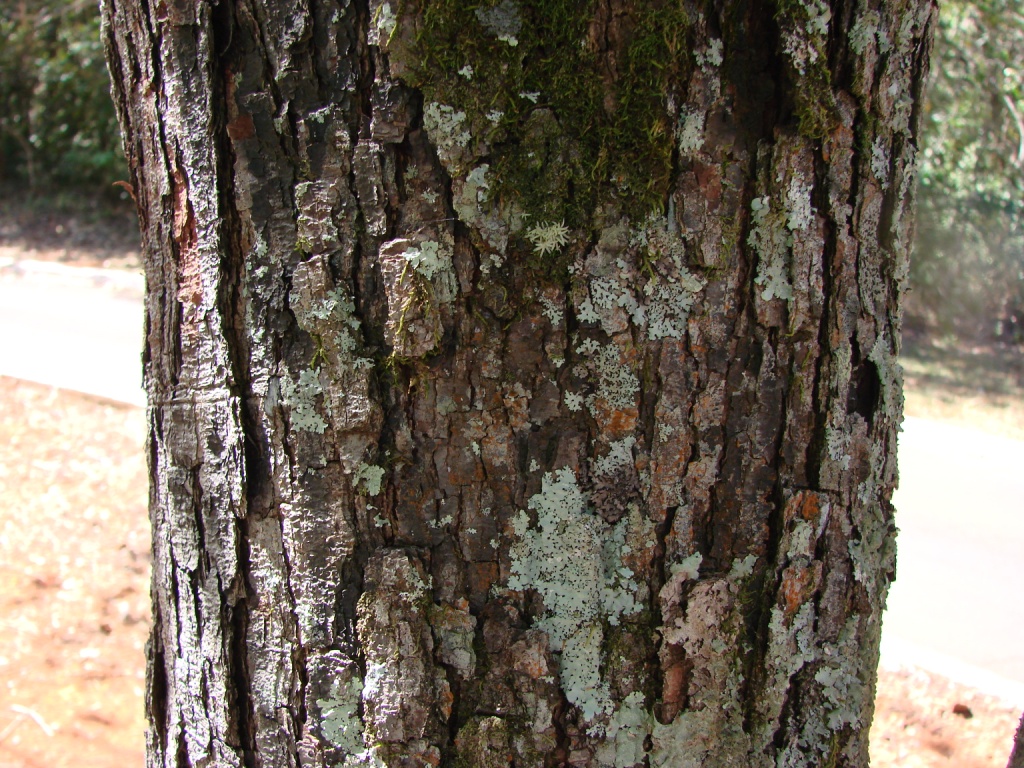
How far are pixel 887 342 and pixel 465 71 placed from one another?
734 millimetres

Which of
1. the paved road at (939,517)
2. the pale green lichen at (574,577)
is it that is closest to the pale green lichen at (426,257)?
the pale green lichen at (574,577)

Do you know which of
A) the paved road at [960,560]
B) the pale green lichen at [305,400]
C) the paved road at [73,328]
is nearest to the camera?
the pale green lichen at [305,400]

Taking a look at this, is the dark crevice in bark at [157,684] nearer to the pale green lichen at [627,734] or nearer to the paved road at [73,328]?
the pale green lichen at [627,734]

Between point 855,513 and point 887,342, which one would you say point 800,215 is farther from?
point 855,513

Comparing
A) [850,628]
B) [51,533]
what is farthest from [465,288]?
[51,533]

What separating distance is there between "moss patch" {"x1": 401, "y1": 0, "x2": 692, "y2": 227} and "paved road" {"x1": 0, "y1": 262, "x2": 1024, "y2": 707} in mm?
2999

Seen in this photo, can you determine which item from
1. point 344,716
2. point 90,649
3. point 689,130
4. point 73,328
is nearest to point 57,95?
point 73,328

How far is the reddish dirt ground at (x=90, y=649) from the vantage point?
9.26ft

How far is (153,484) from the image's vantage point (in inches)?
56.1

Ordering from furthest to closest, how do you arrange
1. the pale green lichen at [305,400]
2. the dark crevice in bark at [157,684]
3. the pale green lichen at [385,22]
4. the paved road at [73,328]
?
the paved road at [73,328] → the dark crevice in bark at [157,684] → the pale green lichen at [305,400] → the pale green lichen at [385,22]

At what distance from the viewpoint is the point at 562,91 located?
109 centimetres

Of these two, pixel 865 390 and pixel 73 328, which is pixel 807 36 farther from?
pixel 73 328

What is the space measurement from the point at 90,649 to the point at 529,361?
9.75 feet

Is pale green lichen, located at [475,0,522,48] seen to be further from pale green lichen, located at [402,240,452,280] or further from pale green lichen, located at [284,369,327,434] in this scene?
pale green lichen, located at [284,369,327,434]
